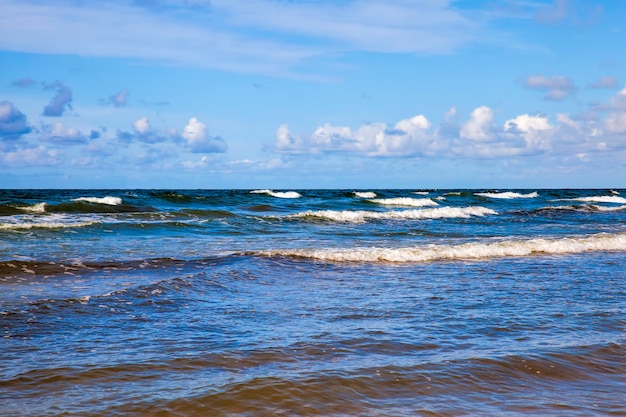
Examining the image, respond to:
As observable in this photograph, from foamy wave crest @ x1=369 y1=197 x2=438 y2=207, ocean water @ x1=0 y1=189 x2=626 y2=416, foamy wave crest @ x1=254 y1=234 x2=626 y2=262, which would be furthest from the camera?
foamy wave crest @ x1=369 y1=197 x2=438 y2=207

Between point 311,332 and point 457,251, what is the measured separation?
357 inches

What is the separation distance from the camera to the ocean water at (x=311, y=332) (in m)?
5.03

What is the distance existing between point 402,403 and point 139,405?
82.2 inches

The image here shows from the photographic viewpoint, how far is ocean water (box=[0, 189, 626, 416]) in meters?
5.03

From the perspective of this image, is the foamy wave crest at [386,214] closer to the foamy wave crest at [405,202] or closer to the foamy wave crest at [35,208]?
the foamy wave crest at [405,202]

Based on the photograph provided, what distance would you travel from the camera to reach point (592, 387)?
5504 mm

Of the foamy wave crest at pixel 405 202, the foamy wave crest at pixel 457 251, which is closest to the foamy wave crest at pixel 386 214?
the foamy wave crest at pixel 405 202

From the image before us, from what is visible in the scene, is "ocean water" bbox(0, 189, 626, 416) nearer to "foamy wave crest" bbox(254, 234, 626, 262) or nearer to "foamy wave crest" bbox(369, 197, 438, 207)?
"foamy wave crest" bbox(254, 234, 626, 262)

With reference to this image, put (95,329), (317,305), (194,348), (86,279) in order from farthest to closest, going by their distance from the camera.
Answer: (86,279), (317,305), (95,329), (194,348)

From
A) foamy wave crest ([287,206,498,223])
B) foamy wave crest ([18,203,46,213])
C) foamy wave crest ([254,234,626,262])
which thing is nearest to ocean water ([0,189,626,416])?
foamy wave crest ([254,234,626,262])

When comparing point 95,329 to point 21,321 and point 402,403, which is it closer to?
point 21,321

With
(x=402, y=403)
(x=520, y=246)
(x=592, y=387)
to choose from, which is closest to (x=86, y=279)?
(x=402, y=403)

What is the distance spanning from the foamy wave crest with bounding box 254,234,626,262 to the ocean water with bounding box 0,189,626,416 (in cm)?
8

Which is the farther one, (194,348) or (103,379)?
Result: (194,348)
